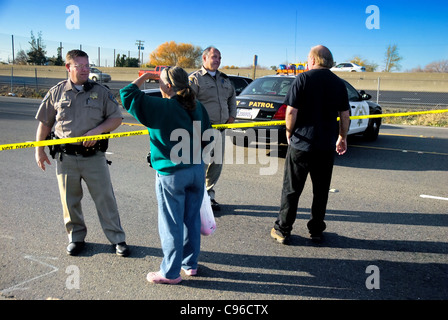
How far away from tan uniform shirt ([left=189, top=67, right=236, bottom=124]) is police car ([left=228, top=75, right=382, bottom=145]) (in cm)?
268

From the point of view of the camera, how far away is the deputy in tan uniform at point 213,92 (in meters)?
4.84

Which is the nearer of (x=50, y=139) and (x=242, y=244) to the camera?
(x=50, y=139)

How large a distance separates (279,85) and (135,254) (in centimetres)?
572

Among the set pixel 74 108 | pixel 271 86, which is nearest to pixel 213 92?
pixel 74 108

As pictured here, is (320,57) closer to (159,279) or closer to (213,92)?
(213,92)

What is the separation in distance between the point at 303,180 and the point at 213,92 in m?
1.70

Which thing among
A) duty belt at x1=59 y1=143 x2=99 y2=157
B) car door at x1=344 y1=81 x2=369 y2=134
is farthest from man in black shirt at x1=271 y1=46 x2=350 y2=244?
car door at x1=344 y1=81 x2=369 y2=134

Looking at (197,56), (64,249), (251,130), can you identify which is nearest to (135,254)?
(64,249)

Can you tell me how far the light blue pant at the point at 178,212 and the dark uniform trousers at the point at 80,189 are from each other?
805 mm

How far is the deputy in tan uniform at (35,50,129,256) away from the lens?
3484 millimetres

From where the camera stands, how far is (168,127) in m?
2.88

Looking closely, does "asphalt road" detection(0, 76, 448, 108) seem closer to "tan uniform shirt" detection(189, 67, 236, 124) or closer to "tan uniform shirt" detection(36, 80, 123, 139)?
"tan uniform shirt" detection(189, 67, 236, 124)
